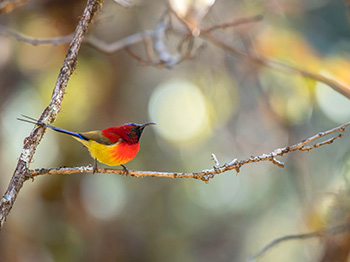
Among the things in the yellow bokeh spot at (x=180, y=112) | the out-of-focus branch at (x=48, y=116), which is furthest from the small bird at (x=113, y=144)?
the yellow bokeh spot at (x=180, y=112)

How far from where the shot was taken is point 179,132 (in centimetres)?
1027

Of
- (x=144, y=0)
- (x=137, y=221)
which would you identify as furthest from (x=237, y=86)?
(x=137, y=221)

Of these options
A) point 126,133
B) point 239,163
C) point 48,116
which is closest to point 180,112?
point 126,133

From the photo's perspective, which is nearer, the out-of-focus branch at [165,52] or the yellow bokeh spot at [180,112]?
the out-of-focus branch at [165,52]

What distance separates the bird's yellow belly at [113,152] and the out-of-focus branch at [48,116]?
114 centimetres

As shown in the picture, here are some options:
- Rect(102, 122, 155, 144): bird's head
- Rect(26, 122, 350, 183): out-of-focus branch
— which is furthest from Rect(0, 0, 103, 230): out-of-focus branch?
Rect(102, 122, 155, 144): bird's head

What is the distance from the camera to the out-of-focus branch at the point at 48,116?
2013 mm

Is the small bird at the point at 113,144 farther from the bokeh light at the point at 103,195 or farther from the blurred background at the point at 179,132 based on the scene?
the bokeh light at the point at 103,195

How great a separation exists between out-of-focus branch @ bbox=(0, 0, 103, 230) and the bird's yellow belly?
1.14 metres

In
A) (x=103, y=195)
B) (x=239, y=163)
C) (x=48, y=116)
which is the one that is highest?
(x=103, y=195)

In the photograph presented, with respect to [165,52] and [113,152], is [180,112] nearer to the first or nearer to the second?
[165,52]

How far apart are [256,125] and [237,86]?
125cm

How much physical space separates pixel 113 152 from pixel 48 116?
120cm

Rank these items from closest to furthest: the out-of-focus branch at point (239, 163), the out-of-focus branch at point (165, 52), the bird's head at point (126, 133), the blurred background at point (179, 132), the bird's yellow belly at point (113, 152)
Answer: the out-of-focus branch at point (239, 163), the bird's yellow belly at point (113, 152), the bird's head at point (126, 133), the out-of-focus branch at point (165, 52), the blurred background at point (179, 132)
